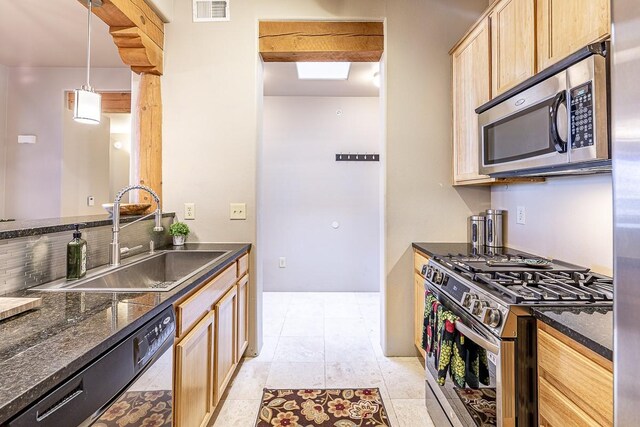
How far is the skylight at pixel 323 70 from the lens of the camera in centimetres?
332

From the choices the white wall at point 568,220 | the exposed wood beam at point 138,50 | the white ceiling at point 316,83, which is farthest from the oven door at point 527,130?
the exposed wood beam at point 138,50

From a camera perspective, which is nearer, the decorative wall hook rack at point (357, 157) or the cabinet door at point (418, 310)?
the cabinet door at point (418, 310)

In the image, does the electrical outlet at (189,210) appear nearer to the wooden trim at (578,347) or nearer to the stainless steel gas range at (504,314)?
the stainless steel gas range at (504,314)

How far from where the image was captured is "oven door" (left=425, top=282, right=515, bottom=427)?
112 centimetres

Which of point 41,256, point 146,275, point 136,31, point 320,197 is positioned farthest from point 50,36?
point 320,197

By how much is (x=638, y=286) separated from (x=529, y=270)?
1.17 m

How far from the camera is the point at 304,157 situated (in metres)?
4.24

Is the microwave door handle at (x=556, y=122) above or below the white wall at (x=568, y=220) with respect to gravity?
above

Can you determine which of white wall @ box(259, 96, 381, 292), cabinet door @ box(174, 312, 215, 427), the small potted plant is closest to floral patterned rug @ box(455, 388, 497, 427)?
cabinet door @ box(174, 312, 215, 427)

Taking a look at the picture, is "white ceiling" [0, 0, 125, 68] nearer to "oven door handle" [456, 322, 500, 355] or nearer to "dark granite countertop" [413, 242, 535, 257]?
"dark granite countertop" [413, 242, 535, 257]

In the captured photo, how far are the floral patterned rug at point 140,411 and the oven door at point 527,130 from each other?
167 cm

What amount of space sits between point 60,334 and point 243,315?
154 centimetres

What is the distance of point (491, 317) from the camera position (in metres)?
1.18

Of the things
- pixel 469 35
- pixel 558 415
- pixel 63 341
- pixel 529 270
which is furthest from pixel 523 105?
pixel 63 341
